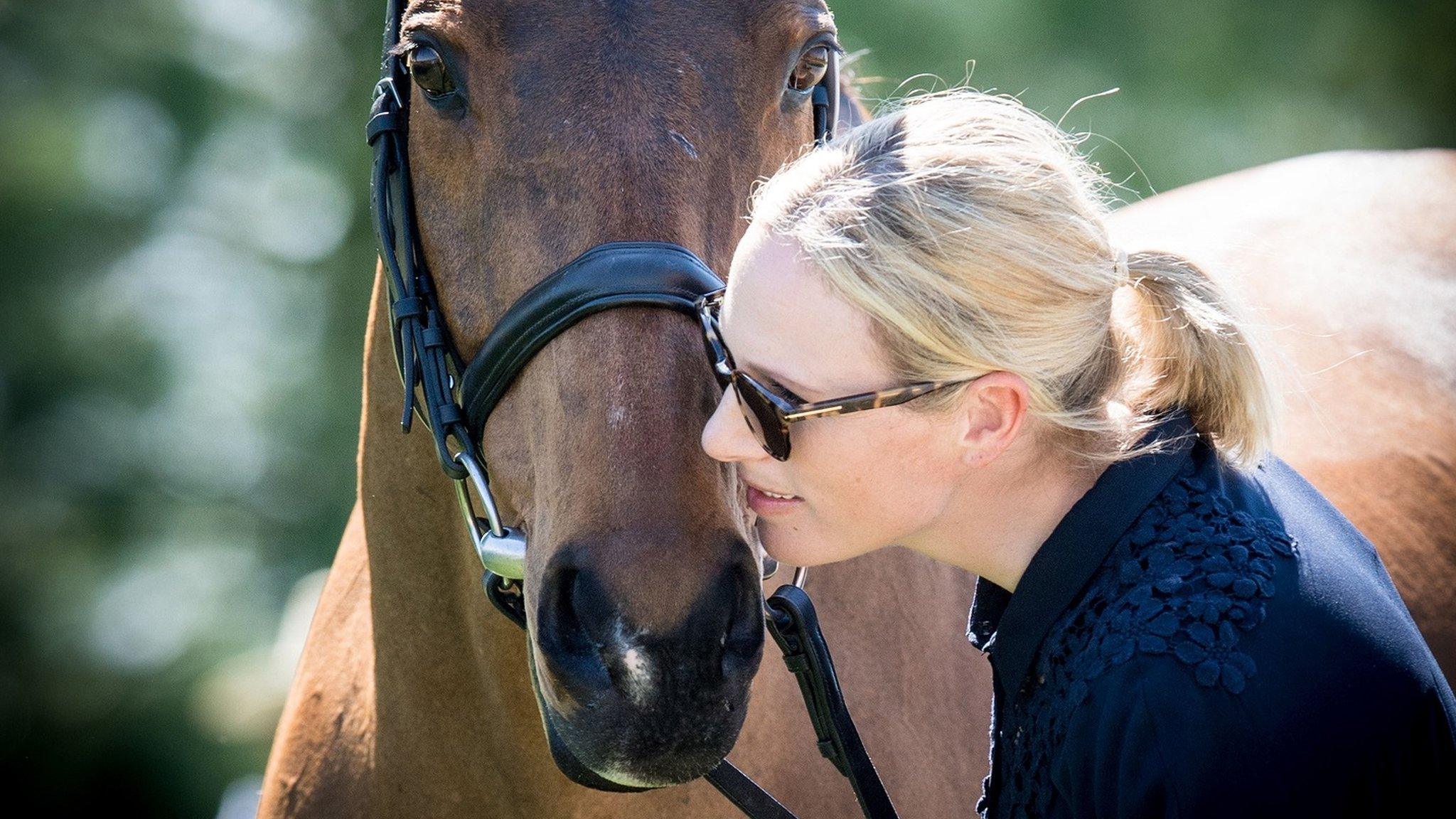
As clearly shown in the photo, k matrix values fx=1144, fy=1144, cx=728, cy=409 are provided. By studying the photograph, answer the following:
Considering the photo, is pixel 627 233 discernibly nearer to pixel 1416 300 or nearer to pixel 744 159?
pixel 744 159

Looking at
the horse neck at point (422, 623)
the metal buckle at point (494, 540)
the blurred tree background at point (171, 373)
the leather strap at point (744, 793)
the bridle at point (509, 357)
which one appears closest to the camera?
the bridle at point (509, 357)

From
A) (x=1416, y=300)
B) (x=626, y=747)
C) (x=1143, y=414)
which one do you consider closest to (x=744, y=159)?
(x=1143, y=414)

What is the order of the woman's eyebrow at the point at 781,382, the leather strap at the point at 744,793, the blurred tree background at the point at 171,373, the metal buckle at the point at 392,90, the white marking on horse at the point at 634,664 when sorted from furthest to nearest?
the blurred tree background at the point at 171,373
the metal buckle at the point at 392,90
the leather strap at the point at 744,793
the woman's eyebrow at the point at 781,382
the white marking on horse at the point at 634,664

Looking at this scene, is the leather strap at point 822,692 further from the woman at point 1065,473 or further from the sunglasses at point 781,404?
the sunglasses at point 781,404

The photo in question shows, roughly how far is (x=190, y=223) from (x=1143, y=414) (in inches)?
225

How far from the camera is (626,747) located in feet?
5.34

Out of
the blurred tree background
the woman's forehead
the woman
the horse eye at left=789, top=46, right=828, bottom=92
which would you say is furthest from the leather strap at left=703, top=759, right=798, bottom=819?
the blurred tree background

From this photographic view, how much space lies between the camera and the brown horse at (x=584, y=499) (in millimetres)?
1684

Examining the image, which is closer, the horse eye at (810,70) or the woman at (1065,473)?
the woman at (1065,473)

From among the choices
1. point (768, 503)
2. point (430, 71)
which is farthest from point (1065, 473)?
point (430, 71)

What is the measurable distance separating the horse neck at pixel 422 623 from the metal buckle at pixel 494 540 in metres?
0.34

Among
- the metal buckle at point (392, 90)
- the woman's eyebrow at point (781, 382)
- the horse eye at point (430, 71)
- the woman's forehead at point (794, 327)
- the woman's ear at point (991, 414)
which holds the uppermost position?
the horse eye at point (430, 71)

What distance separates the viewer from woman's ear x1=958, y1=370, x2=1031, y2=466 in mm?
1631

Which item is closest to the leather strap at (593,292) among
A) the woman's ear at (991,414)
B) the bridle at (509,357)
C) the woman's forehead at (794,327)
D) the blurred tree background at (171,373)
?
the bridle at (509,357)
